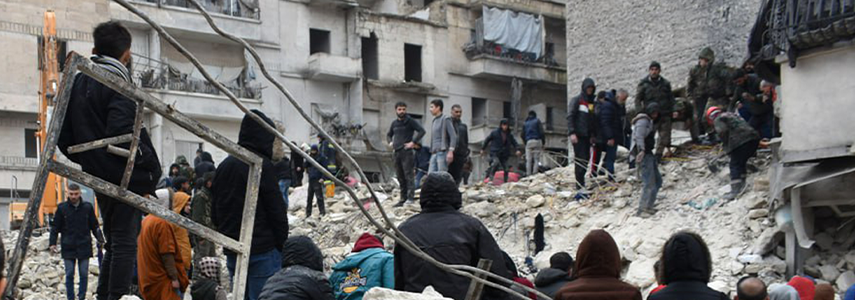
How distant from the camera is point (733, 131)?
12.8 m

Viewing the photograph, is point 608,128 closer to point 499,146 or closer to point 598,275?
point 499,146

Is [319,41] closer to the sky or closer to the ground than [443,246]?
closer to the sky

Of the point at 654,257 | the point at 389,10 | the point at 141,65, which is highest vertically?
the point at 389,10

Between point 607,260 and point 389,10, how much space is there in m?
32.6

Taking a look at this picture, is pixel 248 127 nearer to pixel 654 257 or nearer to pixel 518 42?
pixel 654 257

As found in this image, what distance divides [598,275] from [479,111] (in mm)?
32688

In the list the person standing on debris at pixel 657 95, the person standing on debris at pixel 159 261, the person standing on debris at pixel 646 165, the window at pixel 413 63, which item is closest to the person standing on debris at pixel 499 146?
the person standing on debris at pixel 657 95

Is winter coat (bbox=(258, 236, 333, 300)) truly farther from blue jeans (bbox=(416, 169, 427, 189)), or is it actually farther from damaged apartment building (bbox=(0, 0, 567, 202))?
damaged apartment building (bbox=(0, 0, 567, 202))

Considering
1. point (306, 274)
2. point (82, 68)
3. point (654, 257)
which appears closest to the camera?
point (82, 68)

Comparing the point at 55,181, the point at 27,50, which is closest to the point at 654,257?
the point at 55,181

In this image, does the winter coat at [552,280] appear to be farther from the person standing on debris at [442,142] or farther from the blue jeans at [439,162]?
the blue jeans at [439,162]

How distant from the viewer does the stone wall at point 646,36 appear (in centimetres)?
2430

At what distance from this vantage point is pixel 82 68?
3.69 m

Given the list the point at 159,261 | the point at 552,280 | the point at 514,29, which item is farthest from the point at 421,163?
the point at 514,29
